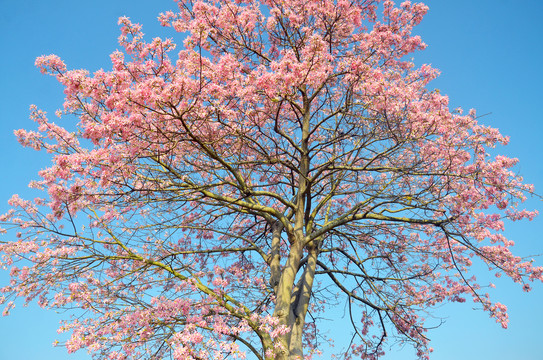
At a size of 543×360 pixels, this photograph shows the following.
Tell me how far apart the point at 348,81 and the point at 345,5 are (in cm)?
188

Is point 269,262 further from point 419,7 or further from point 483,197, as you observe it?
point 419,7

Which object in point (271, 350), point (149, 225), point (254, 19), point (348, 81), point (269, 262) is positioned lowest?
point (271, 350)

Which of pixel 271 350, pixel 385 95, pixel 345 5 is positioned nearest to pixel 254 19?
pixel 345 5

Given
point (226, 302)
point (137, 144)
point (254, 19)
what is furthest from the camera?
point (254, 19)

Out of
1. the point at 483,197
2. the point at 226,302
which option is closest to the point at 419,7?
the point at 483,197

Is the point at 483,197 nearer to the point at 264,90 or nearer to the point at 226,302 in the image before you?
the point at 264,90

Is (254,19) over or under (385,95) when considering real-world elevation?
over

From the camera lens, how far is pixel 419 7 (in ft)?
29.7

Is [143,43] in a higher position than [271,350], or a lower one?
higher

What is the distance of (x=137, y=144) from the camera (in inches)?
236

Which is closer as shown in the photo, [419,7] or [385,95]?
[385,95]

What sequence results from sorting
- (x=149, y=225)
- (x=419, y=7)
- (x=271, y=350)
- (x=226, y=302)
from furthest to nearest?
1. (x=419, y=7)
2. (x=149, y=225)
3. (x=226, y=302)
4. (x=271, y=350)

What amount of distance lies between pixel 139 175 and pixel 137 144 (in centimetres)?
91

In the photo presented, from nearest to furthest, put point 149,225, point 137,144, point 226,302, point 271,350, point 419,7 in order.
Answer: point 137,144
point 271,350
point 226,302
point 149,225
point 419,7
